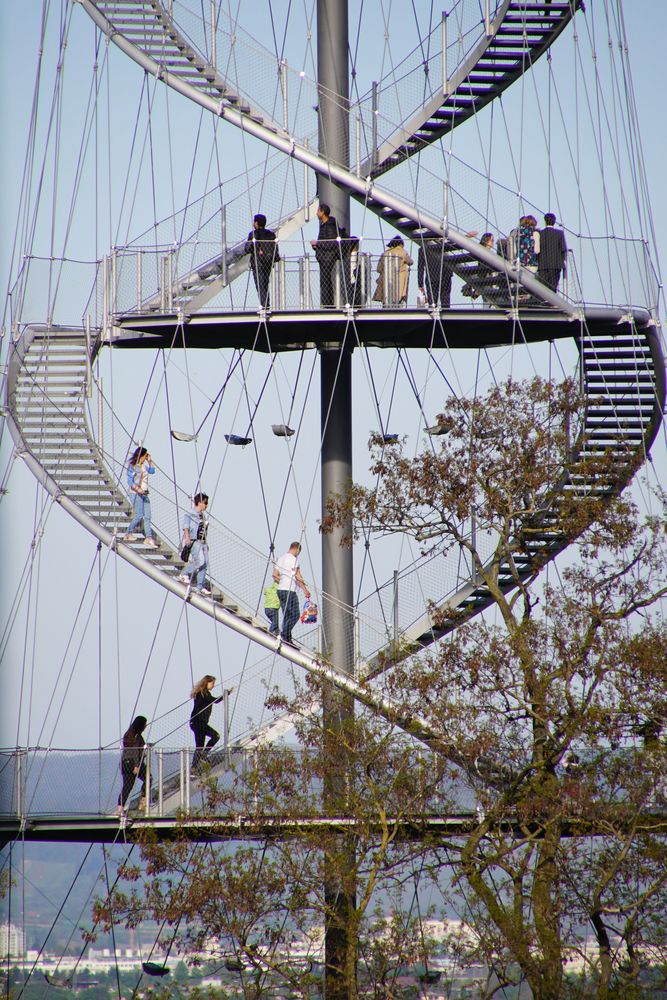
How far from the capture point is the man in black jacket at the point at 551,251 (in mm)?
30031

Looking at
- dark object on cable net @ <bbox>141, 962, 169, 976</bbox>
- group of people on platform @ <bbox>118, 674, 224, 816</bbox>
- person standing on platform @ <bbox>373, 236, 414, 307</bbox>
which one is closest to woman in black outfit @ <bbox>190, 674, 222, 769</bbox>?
group of people on platform @ <bbox>118, 674, 224, 816</bbox>

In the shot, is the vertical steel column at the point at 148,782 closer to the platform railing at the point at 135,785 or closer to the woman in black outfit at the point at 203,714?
the platform railing at the point at 135,785

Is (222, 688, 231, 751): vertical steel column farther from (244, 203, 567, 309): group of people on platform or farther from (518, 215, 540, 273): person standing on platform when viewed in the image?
(518, 215, 540, 273): person standing on platform

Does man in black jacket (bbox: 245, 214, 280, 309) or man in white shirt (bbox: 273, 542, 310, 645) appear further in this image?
man in black jacket (bbox: 245, 214, 280, 309)

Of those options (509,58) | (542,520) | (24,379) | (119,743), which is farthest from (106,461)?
(509,58)

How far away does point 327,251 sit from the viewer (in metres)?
29.7

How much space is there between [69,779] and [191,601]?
3354 millimetres

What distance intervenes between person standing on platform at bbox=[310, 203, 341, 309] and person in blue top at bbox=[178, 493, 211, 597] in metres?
3.74

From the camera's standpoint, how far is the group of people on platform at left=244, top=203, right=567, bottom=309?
29.8 meters

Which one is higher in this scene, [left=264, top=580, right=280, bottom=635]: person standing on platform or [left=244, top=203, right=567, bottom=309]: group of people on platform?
[left=244, top=203, right=567, bottom=309]: group of people on platform

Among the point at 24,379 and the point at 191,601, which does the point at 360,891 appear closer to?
the point at 191,601

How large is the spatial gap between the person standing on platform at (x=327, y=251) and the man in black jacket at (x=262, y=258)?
0.66m

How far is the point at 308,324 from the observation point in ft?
98.6

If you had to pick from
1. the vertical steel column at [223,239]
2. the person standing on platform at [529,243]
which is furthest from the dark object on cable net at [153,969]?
the person standing on platform at [529,243]
